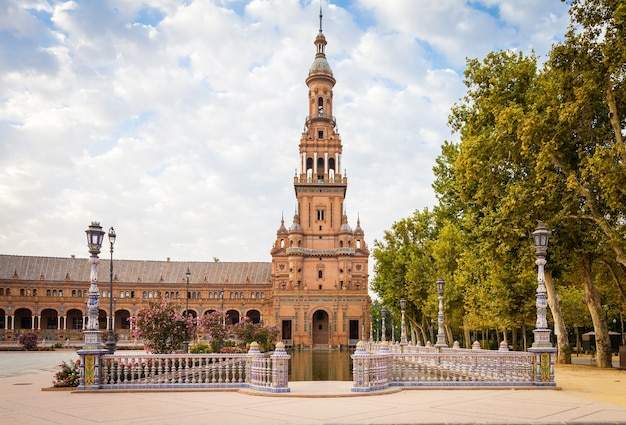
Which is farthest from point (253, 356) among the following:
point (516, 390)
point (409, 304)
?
point (409, 304)

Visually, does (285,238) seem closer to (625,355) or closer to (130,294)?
(130,294)

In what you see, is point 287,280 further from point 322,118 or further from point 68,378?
point 68,378

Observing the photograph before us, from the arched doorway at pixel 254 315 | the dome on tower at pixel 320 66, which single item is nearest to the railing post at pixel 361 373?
the dome on tower at pixel 320 66

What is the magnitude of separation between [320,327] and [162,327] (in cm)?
5913

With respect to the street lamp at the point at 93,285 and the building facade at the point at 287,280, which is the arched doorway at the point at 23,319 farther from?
the street lamp at the point at 93,285

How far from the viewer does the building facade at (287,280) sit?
8225cm

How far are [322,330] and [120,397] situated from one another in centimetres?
6901

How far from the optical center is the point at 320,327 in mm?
84250

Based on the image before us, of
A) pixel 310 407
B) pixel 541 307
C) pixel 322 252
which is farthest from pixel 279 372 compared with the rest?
pixel 322 252

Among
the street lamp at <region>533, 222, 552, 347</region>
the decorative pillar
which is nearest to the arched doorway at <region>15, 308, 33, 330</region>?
the decorative pillar

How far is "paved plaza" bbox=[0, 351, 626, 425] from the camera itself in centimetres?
1241

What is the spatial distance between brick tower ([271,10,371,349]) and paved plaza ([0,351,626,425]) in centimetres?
6355

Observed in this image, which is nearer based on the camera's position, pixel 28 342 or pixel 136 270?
pixel 28 342

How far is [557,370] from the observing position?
2669 centimetres
